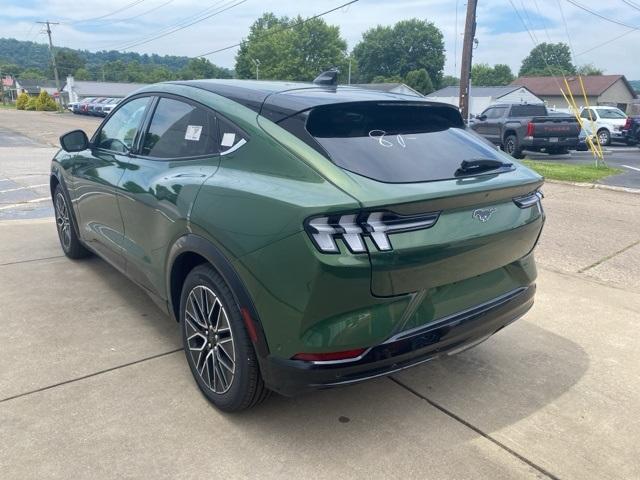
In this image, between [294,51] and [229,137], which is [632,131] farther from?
[294,51]

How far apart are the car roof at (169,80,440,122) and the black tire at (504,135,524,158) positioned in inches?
554

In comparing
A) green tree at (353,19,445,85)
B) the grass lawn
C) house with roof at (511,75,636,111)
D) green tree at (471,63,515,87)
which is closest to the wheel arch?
the grass lawn

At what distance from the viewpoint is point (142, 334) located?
367cm

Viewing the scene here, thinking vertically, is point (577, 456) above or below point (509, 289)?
below

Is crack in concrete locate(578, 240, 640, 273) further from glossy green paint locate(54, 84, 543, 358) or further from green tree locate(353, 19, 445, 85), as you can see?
green tree locate(353, 19, 445, 85)

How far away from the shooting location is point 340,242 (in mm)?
2139

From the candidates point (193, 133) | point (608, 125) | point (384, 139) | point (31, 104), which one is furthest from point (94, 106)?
point (384, 139)

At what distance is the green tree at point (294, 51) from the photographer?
87.5m

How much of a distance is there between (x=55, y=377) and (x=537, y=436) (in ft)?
8.56

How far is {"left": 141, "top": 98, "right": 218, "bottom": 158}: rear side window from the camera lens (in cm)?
295

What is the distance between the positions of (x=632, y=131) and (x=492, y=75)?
Answer: 4233 inches

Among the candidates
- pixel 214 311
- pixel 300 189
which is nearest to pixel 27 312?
pixel 214 311

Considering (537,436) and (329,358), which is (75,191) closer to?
(329,358)

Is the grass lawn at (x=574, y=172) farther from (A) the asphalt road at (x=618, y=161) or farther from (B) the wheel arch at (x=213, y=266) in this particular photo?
(B) the wheel arch at (x=213, y=266)
